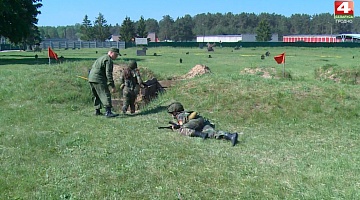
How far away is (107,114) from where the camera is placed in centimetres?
1030

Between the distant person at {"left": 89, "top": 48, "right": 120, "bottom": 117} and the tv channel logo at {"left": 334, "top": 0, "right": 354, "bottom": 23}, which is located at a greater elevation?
the tv channel logo at {"left": 334, "top": 0, "right": 354, "bottom": 23}

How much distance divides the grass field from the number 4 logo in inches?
1733

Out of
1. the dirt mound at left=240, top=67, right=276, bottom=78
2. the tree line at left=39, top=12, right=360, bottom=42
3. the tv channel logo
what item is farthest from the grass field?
the tree line at left=39, top=12, right=360, bottom=42

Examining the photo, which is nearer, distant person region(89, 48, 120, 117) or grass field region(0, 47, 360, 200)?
grass field region(0, 47, 360, 200)

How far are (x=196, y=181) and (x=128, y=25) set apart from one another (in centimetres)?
10418

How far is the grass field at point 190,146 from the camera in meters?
5.39

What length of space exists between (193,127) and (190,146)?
1049 mm

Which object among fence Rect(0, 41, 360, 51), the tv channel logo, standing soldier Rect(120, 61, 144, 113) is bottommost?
standing soldier Rect(120, 61, 144, 113)

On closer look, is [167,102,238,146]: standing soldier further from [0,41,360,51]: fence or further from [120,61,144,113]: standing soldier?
[0,41,360,51]: fence

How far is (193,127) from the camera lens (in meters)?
8.49

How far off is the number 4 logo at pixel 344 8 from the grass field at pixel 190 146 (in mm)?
44019

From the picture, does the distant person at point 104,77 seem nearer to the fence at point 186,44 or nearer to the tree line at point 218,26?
the fence at point 186,44

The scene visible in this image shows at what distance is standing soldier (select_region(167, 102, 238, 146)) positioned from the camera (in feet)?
26.3

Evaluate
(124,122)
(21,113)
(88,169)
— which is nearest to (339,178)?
(88,169)
